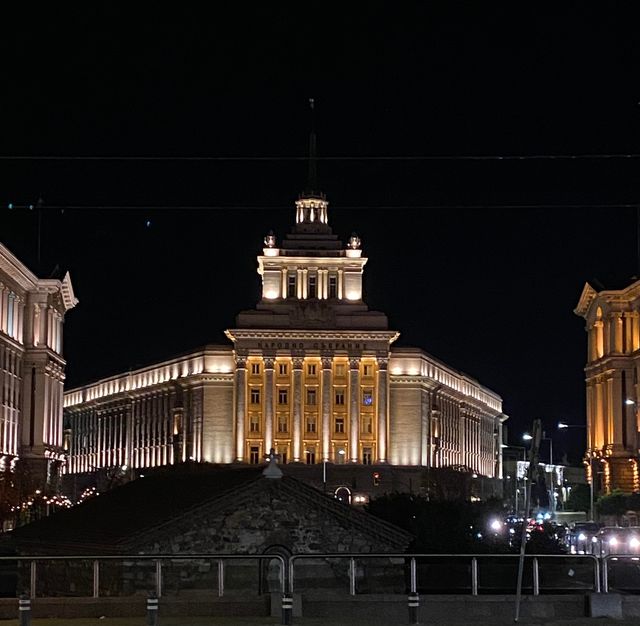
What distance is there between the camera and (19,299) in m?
143

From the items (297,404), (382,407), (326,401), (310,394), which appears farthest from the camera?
(310,394)

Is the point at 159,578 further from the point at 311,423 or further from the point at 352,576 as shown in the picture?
the point at 311,423

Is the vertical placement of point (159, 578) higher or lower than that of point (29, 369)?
lower

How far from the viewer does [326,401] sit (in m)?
195

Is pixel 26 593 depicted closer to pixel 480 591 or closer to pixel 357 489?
pixel 480 591

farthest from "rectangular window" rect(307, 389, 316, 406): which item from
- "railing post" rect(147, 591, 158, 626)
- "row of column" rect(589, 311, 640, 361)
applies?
"railing post" rect(147, 591, 158, 626)

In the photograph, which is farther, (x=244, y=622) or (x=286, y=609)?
(x=244, y=622)

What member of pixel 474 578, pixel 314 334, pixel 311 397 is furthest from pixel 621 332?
pixel 474 578

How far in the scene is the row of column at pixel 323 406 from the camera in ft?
627

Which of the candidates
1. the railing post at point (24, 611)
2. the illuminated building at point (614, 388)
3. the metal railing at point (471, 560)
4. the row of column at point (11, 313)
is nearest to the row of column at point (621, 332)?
the illuminated building at point (614, 388)

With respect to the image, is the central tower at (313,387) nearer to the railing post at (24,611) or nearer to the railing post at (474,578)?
the railing post at (474,578)

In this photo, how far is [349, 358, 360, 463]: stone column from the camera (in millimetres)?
191750

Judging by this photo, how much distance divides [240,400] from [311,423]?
28.7ft

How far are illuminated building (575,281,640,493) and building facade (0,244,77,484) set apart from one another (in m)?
48.5
